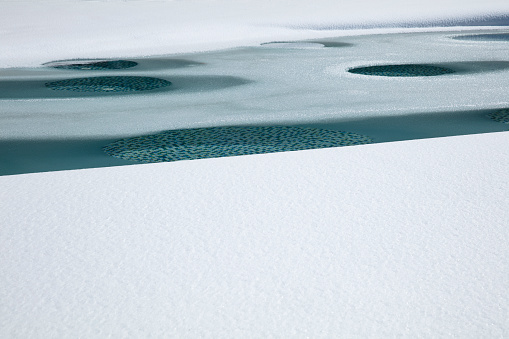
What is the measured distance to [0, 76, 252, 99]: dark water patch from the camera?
13.6ft

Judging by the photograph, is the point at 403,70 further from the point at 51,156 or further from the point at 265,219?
the point at 265,219

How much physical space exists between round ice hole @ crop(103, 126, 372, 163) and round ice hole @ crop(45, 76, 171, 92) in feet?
4.80

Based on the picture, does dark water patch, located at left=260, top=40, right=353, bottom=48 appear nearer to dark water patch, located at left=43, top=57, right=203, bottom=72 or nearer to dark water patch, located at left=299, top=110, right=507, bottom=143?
dark water patch, located at left=43, top=57, right=203, bottom=72

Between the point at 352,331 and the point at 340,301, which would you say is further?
the point at 340,301

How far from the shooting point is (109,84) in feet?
14.7

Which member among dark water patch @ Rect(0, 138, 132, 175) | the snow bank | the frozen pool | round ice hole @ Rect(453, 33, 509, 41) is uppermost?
round ice hole @ Rect(453, 33, 509, 41)

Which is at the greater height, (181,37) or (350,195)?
(181,37)

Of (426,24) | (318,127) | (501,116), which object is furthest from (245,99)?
(426,24)

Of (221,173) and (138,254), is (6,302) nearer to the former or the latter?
(138,254)

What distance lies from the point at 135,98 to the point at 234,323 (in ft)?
9.47

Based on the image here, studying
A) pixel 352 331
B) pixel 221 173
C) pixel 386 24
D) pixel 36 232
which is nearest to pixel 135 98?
pixel 221 173

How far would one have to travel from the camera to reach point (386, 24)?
9.34 m

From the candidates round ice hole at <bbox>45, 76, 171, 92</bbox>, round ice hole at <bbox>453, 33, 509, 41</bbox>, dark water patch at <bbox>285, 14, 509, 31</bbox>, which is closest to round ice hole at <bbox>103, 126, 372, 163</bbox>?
round ice hole at <bbox>45, 76, 171, 92</bbox>

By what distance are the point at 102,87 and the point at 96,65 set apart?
47.1 inches
